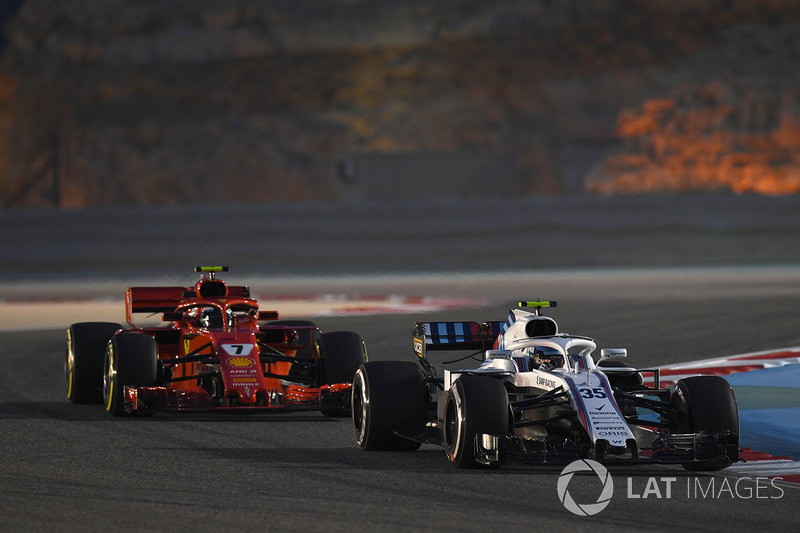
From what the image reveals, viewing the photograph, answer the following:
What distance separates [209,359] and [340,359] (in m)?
1.05

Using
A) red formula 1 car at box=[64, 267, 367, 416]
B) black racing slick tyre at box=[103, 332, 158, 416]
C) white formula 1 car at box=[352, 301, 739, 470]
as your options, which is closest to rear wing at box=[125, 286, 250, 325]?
red formula 1 car at box=[64, 267, 367, 416]

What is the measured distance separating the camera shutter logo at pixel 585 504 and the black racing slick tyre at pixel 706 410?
535mm

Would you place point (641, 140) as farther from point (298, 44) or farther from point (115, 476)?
point (115, 476)

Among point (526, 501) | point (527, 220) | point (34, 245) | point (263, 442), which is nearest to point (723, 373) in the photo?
point (263, 442)

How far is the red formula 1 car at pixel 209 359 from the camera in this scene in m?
11.3

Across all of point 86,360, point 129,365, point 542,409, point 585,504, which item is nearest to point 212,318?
point 129,365

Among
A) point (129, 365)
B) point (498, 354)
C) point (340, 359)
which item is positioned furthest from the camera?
point (340, 359)

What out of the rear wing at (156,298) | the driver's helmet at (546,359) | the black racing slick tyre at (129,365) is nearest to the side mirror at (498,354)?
the driver's helmet at (546,359)

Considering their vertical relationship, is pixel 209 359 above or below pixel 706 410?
above

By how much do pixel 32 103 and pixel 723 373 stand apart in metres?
41.9

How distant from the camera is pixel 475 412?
8.68m

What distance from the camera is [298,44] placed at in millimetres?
51750

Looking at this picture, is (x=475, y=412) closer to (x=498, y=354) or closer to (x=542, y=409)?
(x=542, y=409)

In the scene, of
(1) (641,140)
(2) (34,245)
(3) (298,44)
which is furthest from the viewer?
(3) (298,44)
